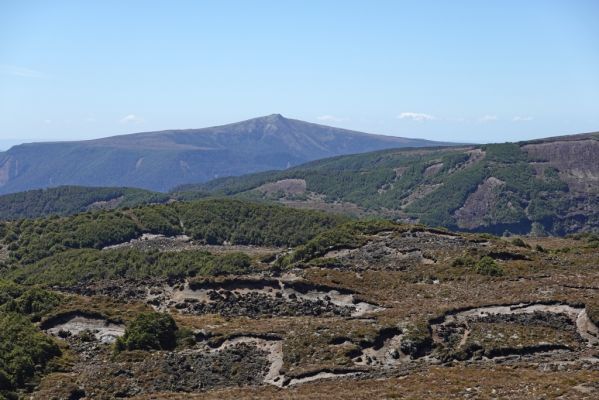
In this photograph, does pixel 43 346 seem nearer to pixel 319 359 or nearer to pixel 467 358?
pixel 319 359

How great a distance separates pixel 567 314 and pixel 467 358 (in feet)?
34.3

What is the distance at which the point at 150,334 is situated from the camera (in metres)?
40.8

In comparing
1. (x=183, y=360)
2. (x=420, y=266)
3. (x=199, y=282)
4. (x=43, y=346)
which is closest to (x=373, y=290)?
(x=420, y=266)

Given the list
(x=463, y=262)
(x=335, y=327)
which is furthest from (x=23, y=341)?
(x=463, y=262)

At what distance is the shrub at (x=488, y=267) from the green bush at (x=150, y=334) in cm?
2958

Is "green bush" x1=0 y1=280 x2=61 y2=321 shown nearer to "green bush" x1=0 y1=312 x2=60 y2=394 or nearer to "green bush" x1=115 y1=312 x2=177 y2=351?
"green bush" x1=0 y1=312 x2=60 y2=394

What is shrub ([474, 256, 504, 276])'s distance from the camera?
55312 mm

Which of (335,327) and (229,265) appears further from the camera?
(229,265)

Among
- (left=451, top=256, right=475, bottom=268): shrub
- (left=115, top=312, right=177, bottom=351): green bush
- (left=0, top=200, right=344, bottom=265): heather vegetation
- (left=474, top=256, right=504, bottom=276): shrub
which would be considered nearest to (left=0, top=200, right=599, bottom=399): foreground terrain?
(left=115, top=312, right=177, bottom=351): green bush

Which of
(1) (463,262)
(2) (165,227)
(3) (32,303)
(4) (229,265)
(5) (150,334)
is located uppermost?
(1) (463,262)

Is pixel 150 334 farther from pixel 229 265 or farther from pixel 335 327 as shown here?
pixel 229 265

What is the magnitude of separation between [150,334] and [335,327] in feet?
42.2

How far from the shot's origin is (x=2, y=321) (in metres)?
45.4

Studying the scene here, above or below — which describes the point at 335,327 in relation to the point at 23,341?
above
